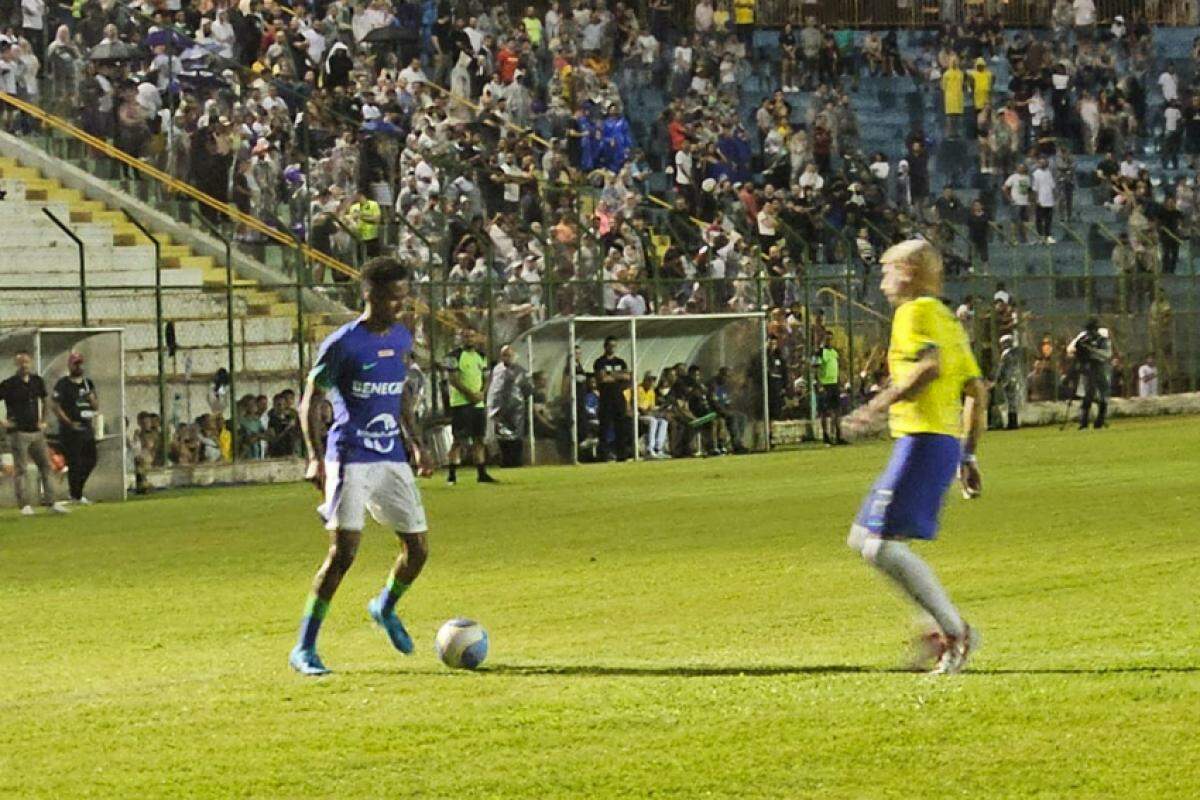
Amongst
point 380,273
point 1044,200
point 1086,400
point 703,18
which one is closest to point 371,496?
point 380,273

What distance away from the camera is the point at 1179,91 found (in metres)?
55.5

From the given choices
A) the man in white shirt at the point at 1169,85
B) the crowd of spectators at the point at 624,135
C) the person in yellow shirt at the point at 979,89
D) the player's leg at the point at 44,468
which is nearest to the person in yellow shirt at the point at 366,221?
the crowd of spectators at the point at 624,135

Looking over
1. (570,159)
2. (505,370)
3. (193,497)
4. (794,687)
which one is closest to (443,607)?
(794,687)

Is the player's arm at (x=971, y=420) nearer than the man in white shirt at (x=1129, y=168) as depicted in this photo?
Yes

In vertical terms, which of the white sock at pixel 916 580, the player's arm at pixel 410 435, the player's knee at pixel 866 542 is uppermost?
the player's arm at pixel 410 435

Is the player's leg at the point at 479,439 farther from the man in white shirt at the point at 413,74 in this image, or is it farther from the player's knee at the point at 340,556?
the player's knee at the point at 340,556

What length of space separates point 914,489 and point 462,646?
2.51 meters

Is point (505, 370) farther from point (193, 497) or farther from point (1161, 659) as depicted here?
point (1161, 659)

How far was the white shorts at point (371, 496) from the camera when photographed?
500 inches

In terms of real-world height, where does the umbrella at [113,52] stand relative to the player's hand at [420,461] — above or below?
above

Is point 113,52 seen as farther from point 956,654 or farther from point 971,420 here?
point 956,654

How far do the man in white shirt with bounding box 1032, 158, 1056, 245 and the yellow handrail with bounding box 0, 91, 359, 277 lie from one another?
1712 centimetres

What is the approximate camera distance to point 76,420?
100ft

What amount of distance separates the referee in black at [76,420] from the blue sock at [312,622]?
1812 cm
